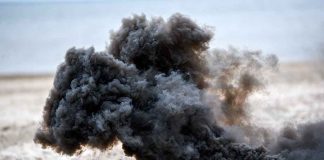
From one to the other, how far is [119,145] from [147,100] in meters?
5.58

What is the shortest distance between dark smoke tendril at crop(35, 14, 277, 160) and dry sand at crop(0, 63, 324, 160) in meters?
3.45

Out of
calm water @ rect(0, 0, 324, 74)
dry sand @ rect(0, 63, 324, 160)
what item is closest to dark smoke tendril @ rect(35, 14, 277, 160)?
dry sand @ rect(0, 63, 324, 160)

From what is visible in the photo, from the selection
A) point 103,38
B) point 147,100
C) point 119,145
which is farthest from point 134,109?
point 103,38

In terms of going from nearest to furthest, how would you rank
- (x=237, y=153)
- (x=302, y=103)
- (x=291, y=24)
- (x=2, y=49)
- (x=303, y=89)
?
(x=237, y=153) < (x=302, y=103) < (x=303, y=89) < (x=2, y=49) < (x=291, y=24)

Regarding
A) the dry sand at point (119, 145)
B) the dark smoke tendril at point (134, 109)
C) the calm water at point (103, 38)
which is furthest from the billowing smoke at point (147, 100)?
the calm water at point (103, 38)

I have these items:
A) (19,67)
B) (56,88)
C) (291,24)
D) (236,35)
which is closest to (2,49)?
(19,67)

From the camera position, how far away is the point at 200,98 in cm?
1655

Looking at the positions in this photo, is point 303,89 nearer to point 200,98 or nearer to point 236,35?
point 200,98

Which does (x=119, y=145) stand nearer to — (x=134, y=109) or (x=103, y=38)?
(x=134, y=109)

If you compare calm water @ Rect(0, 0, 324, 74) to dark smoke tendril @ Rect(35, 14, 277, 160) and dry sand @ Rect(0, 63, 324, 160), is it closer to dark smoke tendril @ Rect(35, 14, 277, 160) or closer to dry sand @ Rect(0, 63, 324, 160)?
dry sand @ Rect(0, 63, 324, 160)

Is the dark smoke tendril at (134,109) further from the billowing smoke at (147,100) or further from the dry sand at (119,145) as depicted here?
the dry sand at (119,145)

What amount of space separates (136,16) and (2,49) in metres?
43.1

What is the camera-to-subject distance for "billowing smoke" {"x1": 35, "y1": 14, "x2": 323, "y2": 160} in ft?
50.1

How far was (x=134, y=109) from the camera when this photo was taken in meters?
15.5
